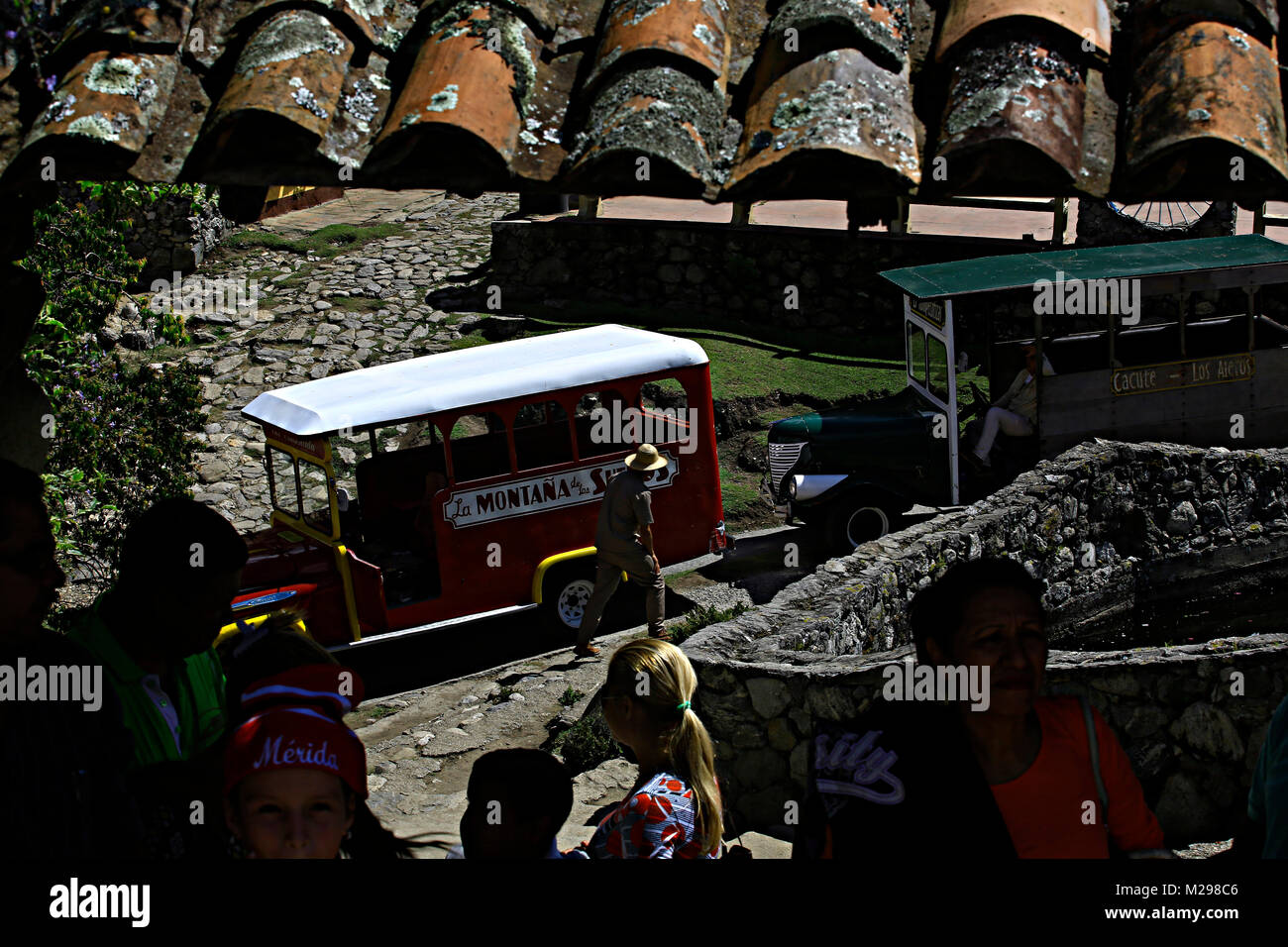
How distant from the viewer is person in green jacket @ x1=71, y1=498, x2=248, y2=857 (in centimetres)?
293

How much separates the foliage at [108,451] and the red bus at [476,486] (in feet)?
2.51

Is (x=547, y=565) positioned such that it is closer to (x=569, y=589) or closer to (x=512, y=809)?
(x=569, y=589)

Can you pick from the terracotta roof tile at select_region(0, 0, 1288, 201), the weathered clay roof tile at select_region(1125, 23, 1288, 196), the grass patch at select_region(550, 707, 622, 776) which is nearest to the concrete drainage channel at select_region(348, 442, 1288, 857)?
the grass patch at select_region(550, 707, 622, 776)

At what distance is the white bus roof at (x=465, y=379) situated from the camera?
953 centimetres

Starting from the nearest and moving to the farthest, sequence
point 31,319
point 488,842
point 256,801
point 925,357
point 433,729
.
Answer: point 256,801, point 488,842, point 31,319, point 433,729, point 925,357

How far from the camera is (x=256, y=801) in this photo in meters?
2.58

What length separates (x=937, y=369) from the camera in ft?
40.4

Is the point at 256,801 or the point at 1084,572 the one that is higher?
the point at 1084,572

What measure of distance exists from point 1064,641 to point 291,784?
10109 millimetres

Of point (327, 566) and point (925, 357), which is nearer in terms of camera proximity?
point (327, 566)

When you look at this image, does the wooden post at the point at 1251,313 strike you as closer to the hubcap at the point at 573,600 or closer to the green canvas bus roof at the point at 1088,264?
the green canvas bus roof at the point at 1088,264
